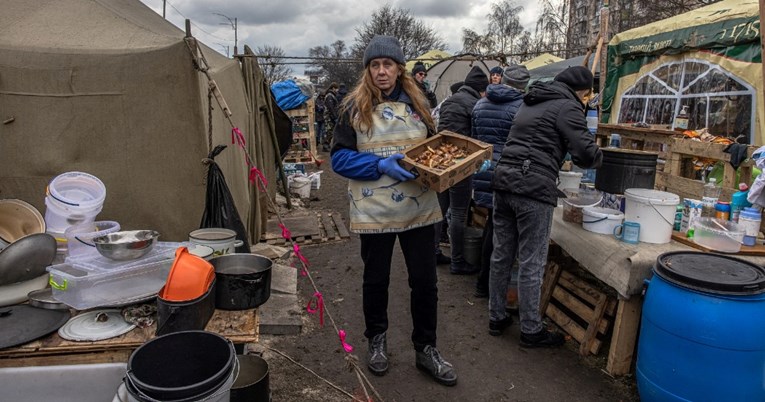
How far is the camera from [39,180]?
144 inches

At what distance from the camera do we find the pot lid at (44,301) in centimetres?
223

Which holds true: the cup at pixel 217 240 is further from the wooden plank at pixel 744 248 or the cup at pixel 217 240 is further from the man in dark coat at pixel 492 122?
the wooden plank at pixel 744 248

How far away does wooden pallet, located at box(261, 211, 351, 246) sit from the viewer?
257 inches

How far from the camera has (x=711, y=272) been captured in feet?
8.69

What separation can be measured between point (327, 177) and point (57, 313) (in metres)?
9.54

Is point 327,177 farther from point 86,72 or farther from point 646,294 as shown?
point 646,294

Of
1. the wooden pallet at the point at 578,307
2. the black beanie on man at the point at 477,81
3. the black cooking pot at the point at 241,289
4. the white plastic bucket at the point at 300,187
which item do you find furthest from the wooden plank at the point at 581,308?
the white plastic bucket at the point at 300,187

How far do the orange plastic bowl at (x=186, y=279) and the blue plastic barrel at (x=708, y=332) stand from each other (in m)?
2.43

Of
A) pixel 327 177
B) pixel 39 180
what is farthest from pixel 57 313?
pixel 327 177

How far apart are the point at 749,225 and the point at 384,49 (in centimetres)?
260


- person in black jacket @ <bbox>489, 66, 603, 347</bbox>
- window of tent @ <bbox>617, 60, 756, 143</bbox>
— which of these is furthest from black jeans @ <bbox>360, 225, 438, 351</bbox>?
window of tent @ <bbox>617, 60, 756, 143</bbox>

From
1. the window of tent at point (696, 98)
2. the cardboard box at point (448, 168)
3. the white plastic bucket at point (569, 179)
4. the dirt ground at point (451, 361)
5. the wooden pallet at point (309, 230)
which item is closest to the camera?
the cardboard box at point (448, 168)

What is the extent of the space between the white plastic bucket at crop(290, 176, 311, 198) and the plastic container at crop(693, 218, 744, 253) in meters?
6.67

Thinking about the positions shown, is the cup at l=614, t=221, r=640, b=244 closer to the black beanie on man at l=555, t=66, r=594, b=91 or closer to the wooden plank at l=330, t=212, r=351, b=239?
the black beanie on man at l=555, t=66, r=594, b=91
